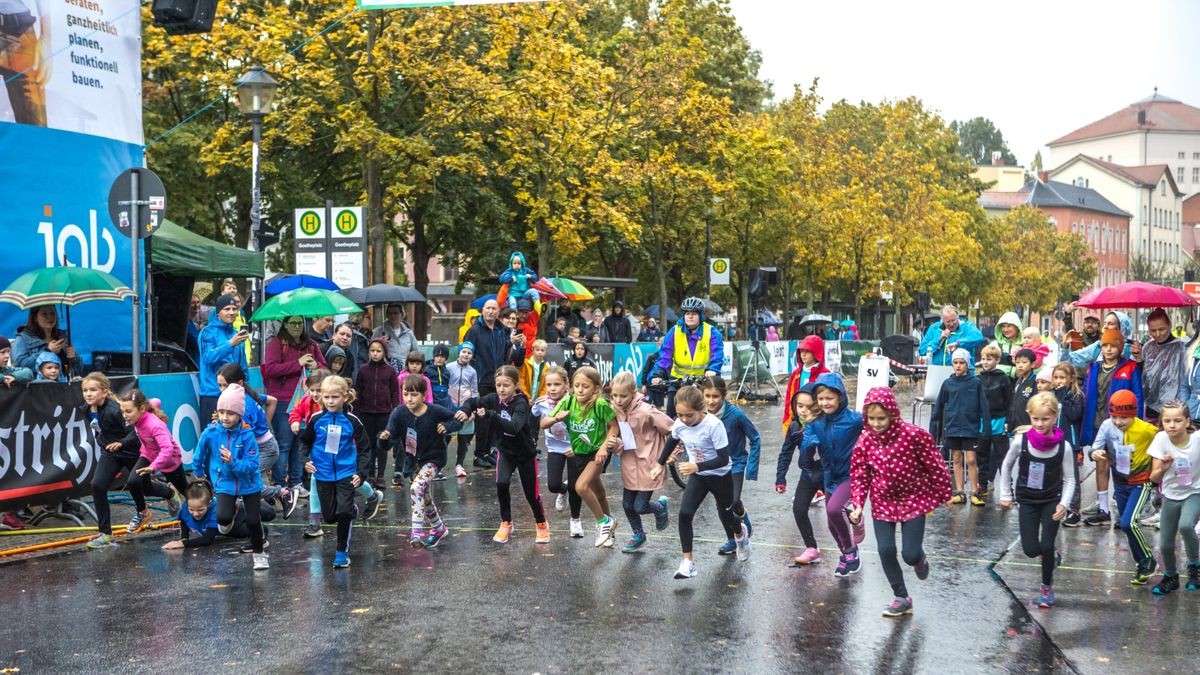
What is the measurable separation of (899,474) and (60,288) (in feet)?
28.0

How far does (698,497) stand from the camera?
9555mm

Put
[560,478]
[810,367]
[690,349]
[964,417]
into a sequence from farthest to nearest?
[690,349]
[810,367]
[964,417]
[560,478]

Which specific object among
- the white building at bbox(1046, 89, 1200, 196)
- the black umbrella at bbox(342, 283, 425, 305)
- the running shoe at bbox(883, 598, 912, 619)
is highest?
the white building at bbox(1046, 89, 1200, 196)

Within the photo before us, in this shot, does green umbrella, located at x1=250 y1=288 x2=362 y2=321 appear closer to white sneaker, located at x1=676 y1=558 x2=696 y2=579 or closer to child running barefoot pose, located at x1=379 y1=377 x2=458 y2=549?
child running barefoot pose, located at x1=379 y1=377 x2=458 y2=549

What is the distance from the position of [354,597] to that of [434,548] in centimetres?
190

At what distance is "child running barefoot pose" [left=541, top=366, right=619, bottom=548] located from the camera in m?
10.6

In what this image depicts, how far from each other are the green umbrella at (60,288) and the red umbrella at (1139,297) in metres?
10.1

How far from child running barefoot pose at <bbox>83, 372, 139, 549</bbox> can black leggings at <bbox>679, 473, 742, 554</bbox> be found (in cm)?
473

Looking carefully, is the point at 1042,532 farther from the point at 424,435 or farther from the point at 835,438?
the point at 424,435

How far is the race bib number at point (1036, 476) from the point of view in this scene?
8773 millimetres

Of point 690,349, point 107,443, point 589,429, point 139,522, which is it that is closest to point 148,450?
point 107,443

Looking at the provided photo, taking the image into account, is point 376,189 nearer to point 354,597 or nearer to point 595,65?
point 595,65

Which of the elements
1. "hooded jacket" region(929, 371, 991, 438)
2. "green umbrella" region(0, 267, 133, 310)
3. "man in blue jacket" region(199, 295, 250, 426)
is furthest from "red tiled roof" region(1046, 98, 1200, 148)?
"green umbrella" region(0, 267, 133, 310)

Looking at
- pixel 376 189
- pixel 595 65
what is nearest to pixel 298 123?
pixel 376 189
